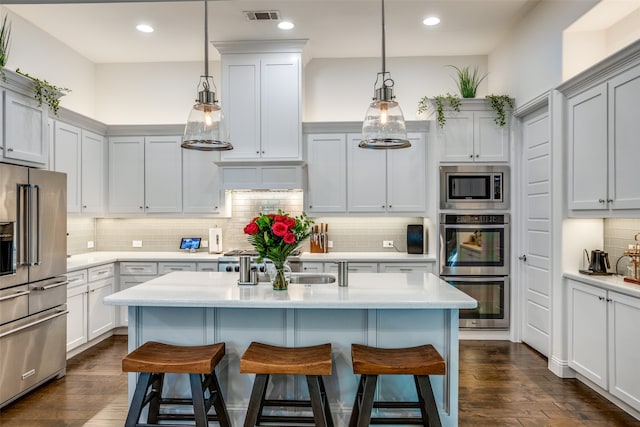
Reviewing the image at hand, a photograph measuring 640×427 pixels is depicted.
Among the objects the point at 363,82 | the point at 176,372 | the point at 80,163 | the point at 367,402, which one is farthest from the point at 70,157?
the point at 367,402

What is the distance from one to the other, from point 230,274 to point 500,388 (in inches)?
90.4

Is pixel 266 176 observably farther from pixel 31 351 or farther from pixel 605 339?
pixel 605 339

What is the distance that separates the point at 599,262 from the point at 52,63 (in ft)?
18.6

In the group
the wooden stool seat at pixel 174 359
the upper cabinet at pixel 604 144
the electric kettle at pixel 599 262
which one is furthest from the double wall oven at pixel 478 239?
the wooden stool seat at pixel 174 359

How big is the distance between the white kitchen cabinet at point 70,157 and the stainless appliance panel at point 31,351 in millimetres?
1423

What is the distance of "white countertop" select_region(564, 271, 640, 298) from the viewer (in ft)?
8.73

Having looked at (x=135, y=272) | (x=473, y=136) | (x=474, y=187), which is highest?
(x=473, y=136)

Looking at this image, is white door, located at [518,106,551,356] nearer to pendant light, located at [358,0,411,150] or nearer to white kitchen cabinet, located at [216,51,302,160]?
pendant light, located at [358,0,411,150]

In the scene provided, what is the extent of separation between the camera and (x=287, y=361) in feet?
7.10

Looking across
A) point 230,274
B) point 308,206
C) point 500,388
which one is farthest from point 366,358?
point 308,206

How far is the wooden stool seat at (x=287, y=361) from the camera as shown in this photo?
210cm

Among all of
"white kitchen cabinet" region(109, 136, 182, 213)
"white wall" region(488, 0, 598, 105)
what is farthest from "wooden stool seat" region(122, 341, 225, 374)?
"white wall" region(488, 0, 598, 105)

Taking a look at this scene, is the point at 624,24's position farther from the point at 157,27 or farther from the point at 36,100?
the point at 36,100

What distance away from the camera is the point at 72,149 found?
170 inches
